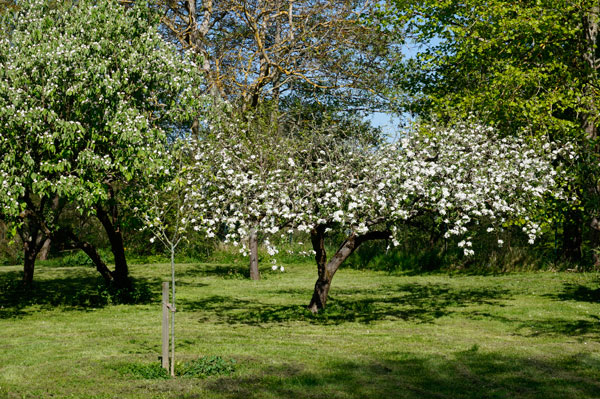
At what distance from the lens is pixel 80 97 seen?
13.6m

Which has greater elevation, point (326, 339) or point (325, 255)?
point (325, 255)

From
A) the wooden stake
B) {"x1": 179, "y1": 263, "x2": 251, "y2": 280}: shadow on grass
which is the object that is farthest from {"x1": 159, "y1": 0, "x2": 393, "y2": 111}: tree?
the wooden stake

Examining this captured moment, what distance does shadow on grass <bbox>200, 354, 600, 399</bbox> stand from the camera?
28.2 feet

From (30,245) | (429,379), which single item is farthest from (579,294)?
(30,245)

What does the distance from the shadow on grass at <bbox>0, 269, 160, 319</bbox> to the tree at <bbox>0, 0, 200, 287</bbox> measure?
387 cm

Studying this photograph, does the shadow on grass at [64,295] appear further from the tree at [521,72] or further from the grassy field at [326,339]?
the tree at [521,72]

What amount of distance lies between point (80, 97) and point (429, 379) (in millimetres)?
9139

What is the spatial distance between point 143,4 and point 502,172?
9314 mm

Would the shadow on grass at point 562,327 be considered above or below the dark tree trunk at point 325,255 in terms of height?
below

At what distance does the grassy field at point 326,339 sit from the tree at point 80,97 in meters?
3.46

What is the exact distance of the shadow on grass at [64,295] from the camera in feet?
60.3

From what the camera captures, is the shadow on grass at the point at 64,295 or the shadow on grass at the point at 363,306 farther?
the shadow on grass at the point at 64,295

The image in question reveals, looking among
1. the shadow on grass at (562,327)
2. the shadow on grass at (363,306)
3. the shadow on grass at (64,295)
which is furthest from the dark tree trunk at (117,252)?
the shadow on grass at (562,327)

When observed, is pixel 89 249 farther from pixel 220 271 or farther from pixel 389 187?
pixel 220 271
